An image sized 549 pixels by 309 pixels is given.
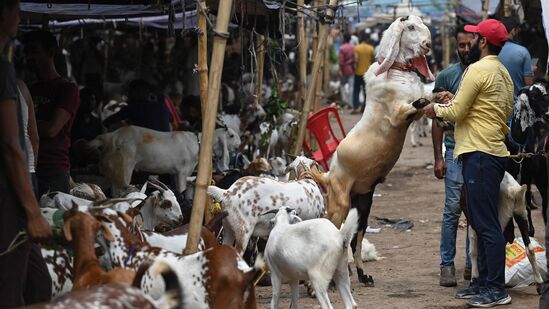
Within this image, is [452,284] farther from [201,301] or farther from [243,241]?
[201,301]

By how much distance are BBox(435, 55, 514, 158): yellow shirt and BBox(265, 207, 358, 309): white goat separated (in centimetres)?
127

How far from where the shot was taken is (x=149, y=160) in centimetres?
1123

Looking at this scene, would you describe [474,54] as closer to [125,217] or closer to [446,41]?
[125,217]

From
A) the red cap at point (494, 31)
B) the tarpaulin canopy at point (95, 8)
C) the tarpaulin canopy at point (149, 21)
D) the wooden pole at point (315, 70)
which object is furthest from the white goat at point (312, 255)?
the tarpaulin canopy at point (95, 8)

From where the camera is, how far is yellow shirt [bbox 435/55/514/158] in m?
7.68

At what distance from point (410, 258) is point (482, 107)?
331cm

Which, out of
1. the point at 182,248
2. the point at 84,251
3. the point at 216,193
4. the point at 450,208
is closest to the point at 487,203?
the point at 450,208

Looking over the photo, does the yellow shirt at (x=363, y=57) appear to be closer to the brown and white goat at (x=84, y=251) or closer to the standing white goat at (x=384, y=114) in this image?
the standing white goat at (x=384, y=114)

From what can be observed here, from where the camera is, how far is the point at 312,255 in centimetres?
711

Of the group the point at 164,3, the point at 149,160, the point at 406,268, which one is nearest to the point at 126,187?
the point at 149,160

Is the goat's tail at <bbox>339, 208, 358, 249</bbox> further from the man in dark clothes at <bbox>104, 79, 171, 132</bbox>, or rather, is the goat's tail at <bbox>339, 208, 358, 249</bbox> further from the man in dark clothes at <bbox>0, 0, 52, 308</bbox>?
the man in dark clothes at <bbox>104, 79, 171, 132</bbox>

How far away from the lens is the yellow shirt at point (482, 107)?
302 inches

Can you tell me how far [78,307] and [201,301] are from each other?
1.56 m

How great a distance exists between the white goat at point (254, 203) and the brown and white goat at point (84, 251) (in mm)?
2823
